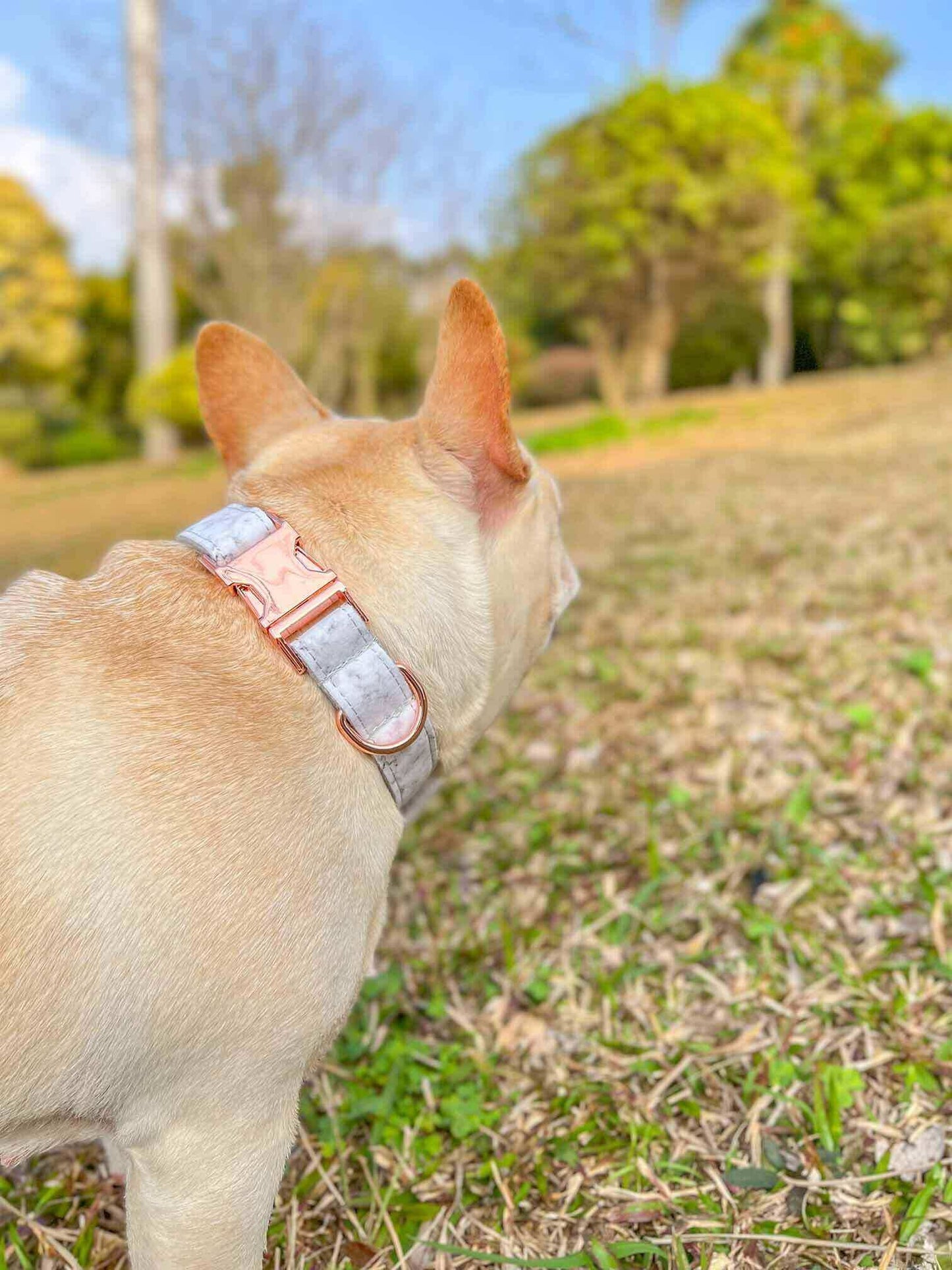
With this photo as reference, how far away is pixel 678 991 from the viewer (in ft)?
6.69

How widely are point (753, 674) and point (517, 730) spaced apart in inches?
34.9

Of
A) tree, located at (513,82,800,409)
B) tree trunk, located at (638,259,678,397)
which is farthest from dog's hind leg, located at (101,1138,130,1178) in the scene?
tree trunk, located at (638,259,678,397)

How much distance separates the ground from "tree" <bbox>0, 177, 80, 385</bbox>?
18.3 m

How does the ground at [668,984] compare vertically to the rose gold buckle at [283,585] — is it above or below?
below

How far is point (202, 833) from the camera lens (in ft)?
3.77

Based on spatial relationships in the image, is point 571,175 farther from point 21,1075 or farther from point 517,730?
point 21,1075

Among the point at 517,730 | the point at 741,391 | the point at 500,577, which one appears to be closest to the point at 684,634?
the point at 517,730

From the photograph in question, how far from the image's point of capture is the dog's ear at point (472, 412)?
1.33 metres

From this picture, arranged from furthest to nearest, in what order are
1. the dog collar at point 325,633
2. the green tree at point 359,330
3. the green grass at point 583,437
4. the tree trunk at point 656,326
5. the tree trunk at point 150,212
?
the green tree at point 359,330, the tree trunk at point 150,212, the tree trunk at point 656,326, the green grass at point 583,437, the dog collar at point 325,633

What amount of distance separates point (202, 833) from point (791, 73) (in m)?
21.9

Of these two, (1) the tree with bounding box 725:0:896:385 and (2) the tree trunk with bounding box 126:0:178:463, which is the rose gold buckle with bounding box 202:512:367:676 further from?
(1) the tree with bounding box 725:0:896:385

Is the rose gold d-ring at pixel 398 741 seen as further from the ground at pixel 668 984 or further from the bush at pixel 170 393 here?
the bush at pixel 170 393

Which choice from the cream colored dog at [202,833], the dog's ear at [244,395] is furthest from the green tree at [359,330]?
the cream colored dog at [202,833]

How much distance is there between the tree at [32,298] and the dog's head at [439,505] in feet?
64.7
